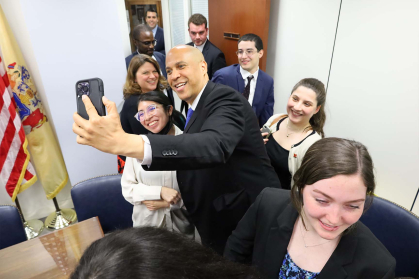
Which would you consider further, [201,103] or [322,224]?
[201,103]

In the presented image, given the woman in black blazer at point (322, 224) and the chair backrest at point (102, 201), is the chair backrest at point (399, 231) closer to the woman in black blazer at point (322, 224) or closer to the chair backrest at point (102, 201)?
the woman in black blazer at point (322, 224)

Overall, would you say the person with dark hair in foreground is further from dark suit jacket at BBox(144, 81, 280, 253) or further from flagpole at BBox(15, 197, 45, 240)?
flagpole at BBox(15, 197, 45, 240)

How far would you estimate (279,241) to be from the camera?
1035 millimetres

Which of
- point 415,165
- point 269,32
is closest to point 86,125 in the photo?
point 415,165

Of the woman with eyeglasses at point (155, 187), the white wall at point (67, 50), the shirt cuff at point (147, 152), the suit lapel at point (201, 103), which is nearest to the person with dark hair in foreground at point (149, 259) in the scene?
the shirt cuff at point (147, 152)

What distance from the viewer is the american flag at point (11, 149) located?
90.3 inches

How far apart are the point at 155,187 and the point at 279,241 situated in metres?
0.83

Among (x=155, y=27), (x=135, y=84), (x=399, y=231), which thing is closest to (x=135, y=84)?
(x=135, y=84)

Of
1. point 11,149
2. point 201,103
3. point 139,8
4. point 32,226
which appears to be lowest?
point 32,226

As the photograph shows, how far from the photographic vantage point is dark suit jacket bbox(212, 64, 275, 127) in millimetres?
2773

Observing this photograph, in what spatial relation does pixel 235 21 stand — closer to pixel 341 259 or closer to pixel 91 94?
pixel 91 94

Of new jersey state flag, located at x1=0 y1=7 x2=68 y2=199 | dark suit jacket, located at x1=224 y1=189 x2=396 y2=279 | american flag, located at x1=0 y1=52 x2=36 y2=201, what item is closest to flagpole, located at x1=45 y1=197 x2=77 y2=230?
new jersey state flag, located at x1=0 y1=7 x2=68 y2=199

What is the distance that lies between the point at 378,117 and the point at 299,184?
1.63 metres

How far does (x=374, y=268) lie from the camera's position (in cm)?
89
